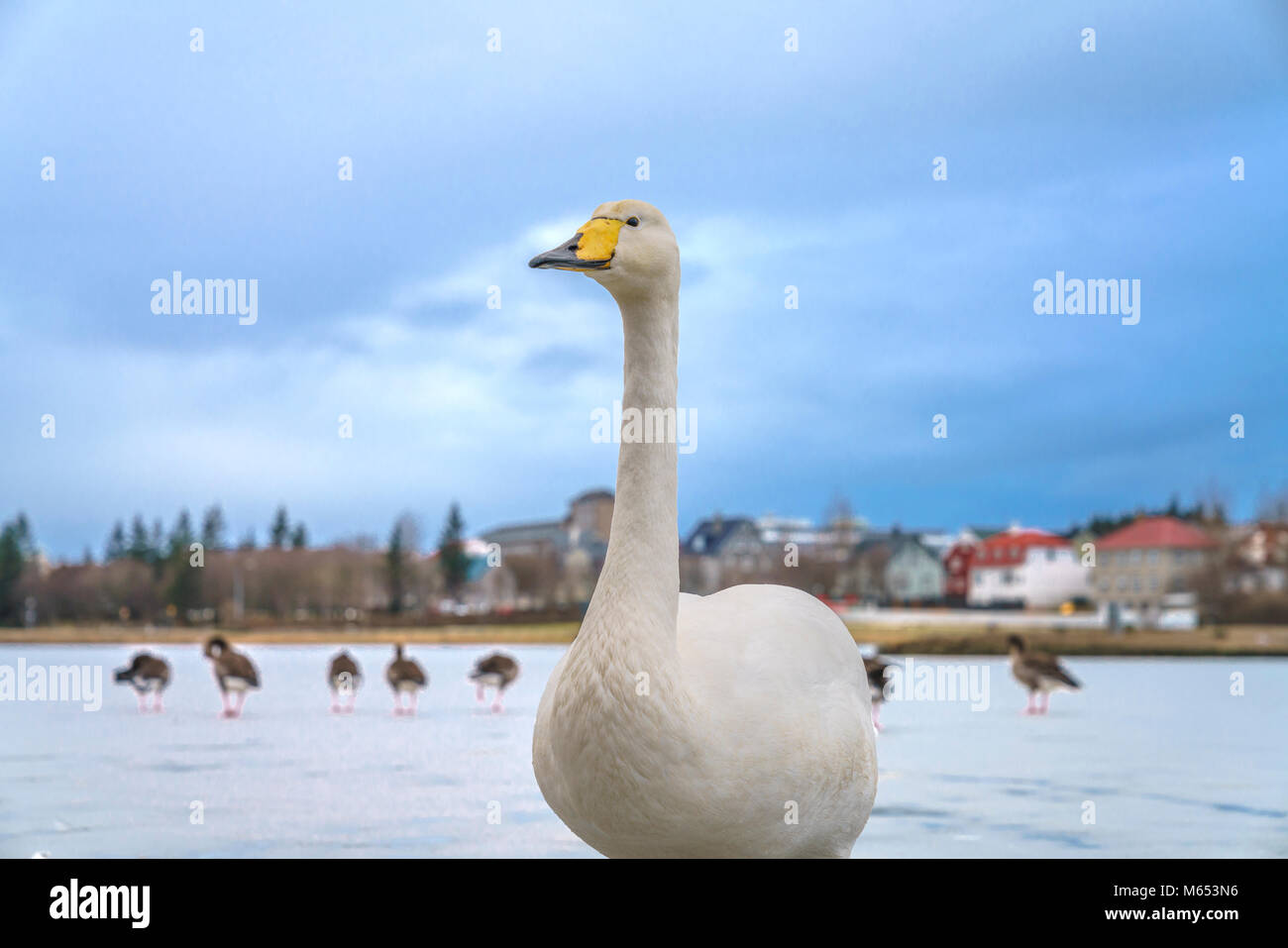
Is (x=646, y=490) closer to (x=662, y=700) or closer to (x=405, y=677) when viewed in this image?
(x=662, y=700)

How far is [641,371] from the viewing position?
12.6 feet

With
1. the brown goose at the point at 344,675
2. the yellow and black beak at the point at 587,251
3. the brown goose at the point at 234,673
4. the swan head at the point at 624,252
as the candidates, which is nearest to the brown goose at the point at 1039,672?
the brown goose at the point at 344,675

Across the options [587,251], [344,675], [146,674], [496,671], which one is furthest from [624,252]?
[146,674]

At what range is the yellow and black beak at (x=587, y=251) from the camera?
11.9ft

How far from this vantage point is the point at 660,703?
357cm

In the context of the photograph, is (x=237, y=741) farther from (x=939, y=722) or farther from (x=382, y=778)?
A: (x=939, y=722)

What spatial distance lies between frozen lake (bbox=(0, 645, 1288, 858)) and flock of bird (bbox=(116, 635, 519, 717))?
1.18 ft

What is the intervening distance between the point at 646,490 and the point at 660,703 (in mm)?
689

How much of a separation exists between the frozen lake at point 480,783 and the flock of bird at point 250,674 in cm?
36

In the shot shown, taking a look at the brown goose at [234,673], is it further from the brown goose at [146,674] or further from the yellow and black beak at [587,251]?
the yellow and black beak at [587,251]

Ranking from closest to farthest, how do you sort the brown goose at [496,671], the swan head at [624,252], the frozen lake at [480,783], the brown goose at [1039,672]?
the swan head at [624,252]
the frozen lake at [480,783]
the brown goose at [1039,672]
the brown goose at [496,671]

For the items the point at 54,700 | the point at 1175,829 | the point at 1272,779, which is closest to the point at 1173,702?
the point at 1272,779

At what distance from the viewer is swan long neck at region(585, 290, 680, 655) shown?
3719mm

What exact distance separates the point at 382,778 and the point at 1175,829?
523 centimetres
